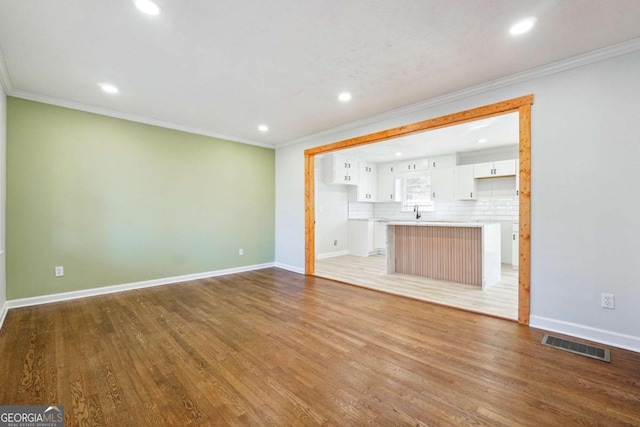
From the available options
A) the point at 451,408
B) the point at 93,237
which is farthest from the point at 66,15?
the point at 451,408

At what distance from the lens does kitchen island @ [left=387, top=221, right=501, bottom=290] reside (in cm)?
434

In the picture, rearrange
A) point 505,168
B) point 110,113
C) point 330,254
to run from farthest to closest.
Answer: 1. point 330,254
2. point 505,168
3. point 110,113

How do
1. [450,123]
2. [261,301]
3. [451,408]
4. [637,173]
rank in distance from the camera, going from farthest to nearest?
1. [261,301]
2. [450,123]
3. [637,173]
4. [451,408]

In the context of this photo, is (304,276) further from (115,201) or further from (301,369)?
(115,201)

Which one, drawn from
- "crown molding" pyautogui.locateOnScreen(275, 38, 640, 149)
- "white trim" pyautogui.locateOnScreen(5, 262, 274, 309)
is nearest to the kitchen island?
"crown molding" pyautogui.locateOnScreen(275, 38, 640, 149)

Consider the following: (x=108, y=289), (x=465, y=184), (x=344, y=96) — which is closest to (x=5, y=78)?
(x=108, y=289)

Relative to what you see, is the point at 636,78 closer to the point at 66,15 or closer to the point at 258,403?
the point at 258,403

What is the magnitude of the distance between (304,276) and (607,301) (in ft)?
12.8

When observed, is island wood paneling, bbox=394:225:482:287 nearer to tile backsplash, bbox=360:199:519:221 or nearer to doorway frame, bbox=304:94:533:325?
doorway frame, bbox=304:94:533:325

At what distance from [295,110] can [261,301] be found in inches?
106

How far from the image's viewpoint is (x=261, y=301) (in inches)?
145

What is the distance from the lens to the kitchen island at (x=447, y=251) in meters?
4.34

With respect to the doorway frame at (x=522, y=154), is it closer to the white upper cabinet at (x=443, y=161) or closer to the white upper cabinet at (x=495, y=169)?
the white upper cabinet at (x=495, y=169)

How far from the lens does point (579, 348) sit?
2373 mm
